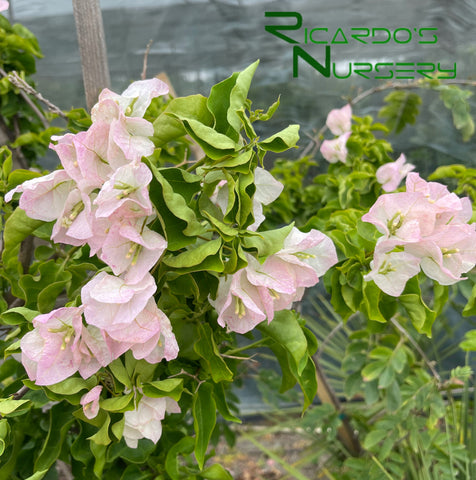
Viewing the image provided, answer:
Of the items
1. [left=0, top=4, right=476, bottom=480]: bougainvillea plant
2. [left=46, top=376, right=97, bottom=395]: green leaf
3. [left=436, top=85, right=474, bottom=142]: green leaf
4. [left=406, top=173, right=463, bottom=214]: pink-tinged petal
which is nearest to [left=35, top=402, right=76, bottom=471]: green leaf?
[left=0, top=4, right=476, bottom=480]: bougainvillea plant

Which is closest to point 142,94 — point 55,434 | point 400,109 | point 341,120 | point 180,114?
point 180,114

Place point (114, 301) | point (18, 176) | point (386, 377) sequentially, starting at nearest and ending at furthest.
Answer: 1. point (114, 301)
2. point (18, 176)
3. point (386, 377)

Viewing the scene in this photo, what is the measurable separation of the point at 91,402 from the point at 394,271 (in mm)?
288

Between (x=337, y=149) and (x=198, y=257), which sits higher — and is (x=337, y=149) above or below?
below

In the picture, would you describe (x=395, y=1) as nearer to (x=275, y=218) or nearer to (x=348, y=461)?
(x=275, y=218)

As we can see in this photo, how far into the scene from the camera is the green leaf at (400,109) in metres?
1.34

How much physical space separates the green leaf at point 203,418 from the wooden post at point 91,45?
1.51 ft

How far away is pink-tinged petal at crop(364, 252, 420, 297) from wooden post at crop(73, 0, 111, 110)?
0.49 metres

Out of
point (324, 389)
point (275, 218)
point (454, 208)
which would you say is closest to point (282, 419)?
point (324, 389)

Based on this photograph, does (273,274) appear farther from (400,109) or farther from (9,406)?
(400,109)

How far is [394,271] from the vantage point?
44 cm

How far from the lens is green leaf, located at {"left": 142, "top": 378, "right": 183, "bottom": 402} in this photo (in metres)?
0.42

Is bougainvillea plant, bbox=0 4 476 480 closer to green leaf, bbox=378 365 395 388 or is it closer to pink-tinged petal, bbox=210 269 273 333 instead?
pink-tinged petal, bbox=210 269 273 333

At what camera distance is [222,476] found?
1.79 ft
